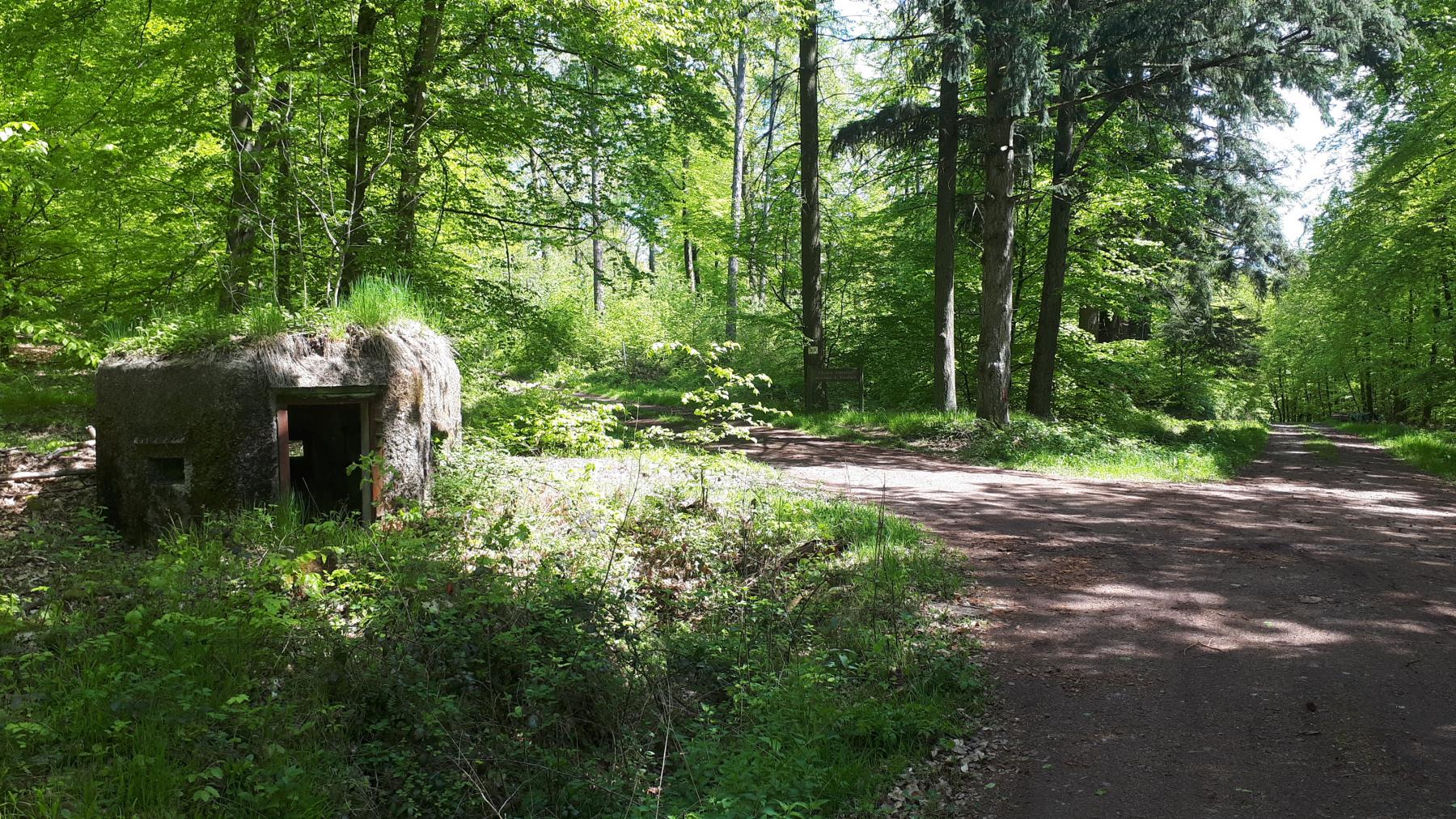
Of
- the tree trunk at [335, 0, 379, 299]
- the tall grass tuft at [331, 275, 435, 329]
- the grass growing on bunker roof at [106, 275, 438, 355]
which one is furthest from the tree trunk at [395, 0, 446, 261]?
the grass growing on bunker roof at [106, 275, 438, 355]

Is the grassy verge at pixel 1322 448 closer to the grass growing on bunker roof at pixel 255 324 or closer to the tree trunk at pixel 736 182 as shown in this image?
the tree trunk at pixel 736 182

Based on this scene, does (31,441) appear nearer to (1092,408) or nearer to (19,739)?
(19,739)

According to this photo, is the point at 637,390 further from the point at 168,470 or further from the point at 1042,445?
the point at 168,470

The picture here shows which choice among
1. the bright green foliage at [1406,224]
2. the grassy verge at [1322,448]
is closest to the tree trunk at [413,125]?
the bright green foliage at [1406,224]

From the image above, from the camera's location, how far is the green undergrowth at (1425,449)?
52.4 ft

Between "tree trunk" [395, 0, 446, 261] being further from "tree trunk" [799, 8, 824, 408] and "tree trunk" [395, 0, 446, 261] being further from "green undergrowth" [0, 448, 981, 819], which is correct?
"tree trunk" [799, 8, 824, 408]

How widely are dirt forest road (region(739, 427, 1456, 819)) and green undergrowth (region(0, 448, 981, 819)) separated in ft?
1.91

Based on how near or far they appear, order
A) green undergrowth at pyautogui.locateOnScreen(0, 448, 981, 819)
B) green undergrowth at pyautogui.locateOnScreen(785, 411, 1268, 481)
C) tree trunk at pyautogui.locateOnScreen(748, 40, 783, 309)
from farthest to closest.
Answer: tree trunk at pyautogui.locateOnScreen(748, 40, 783, 309) < green undergrowth at pyautogui.locateOnScreen(785, 411, 1268, 481) < green undergrowth at pyautogui.locateOnScreen(0, 448, 981, 819)

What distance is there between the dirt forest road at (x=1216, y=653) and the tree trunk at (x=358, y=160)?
20.4ft

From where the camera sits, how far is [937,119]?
16.6 metres

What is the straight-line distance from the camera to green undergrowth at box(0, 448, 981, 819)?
158 inches

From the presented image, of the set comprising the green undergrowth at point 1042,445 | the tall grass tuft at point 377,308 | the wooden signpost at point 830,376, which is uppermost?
the tall grass tuft at point 377,308

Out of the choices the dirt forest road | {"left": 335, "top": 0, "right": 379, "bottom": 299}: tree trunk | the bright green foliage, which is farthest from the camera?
the bright green foliage

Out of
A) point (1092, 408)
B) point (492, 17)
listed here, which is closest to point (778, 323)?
point (1092, 408)
